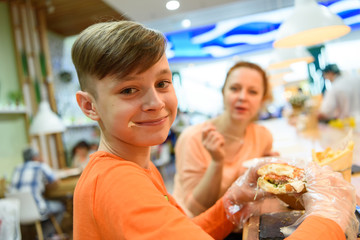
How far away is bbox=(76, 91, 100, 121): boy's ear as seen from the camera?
2.69ft

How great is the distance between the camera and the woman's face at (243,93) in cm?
195

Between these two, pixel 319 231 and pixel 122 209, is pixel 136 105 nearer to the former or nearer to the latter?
pixel 122 209

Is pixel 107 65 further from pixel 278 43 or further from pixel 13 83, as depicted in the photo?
pixel 13 83

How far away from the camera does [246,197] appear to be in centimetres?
104

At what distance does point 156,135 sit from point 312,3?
166 cm

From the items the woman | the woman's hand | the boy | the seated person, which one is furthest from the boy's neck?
the seated person

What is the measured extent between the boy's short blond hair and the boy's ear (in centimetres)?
2

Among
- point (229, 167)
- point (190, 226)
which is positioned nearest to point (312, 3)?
point (229, 167)

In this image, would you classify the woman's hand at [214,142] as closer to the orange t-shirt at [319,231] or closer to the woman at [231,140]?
the woman at [231,140]

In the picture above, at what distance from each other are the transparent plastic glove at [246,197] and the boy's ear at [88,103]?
578 millimetres

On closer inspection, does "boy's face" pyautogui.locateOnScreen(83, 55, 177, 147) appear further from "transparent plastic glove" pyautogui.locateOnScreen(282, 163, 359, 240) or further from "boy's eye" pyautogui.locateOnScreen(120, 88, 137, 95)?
"transparent plastic glove" pyautogui.locateOnScreen(282, 163, 359, 240)

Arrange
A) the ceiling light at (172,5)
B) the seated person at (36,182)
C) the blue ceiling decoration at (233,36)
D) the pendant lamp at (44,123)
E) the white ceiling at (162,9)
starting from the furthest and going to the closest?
1. the blue ceiling decoration at (233,36)
2. the pendant lamp at (44,123)
3. the seated person at (36,182)
4. the white ceiling at (162,9)
5. the ceiling light at (172,5)

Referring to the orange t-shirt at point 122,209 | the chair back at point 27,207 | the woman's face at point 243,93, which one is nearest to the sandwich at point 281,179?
the orange t-shirt at point 122,209

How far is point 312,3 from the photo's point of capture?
1896mm
